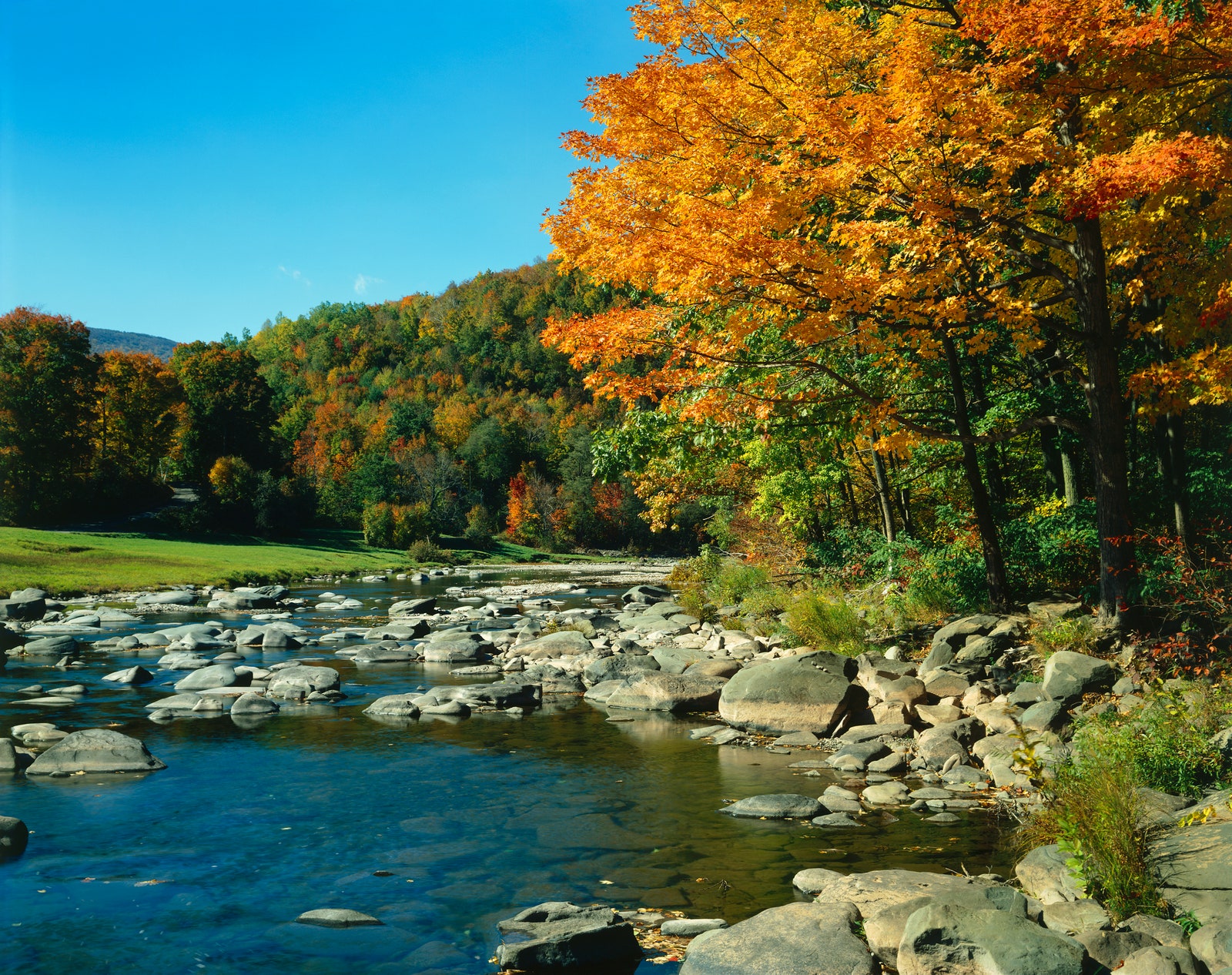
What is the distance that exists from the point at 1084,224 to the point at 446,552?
55.1 m

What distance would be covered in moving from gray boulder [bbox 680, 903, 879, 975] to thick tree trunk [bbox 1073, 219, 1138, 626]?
24.6ft

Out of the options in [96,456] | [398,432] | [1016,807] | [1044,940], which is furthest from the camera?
→ [398,432]

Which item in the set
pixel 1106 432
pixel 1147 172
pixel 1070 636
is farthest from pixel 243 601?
pixel 1147 172

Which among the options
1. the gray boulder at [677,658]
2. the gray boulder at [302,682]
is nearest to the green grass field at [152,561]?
the gray boulder at [302,682]

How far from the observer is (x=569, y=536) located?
259 ft

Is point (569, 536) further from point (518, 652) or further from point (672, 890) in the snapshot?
point (672, 890)

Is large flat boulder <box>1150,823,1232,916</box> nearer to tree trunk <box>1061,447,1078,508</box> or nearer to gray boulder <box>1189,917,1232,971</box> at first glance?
gray boulder <box>1189,917,1232,971</box>

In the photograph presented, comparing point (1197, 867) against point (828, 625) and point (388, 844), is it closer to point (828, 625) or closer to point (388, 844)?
point (388, 844)

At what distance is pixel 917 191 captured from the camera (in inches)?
400

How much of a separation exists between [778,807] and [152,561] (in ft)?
123

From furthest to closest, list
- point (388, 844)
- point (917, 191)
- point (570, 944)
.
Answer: point (917, 191), point (388, 844), point (570, 944)

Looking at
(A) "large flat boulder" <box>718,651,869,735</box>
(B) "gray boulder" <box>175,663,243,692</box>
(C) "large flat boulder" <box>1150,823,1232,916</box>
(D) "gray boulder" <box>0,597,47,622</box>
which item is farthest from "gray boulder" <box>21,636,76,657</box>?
(C) "large flat boulder" <box>1150,823,1232,916</box>

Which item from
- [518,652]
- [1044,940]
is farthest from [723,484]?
[1044,940]

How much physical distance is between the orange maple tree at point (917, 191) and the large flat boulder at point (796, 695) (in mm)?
3472
